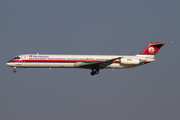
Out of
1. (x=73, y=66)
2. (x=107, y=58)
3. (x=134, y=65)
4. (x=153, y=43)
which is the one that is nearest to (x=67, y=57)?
(x=73, y=66)

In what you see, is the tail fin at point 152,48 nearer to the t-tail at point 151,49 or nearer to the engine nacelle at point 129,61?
the t-tail at point 151,49

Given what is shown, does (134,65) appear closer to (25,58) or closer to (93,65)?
(93,65)

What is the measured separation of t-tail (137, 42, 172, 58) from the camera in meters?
55.8

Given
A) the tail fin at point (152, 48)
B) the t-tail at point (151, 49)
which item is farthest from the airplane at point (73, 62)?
the tail fin at point (152, 48)

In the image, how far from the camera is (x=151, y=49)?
56.1m

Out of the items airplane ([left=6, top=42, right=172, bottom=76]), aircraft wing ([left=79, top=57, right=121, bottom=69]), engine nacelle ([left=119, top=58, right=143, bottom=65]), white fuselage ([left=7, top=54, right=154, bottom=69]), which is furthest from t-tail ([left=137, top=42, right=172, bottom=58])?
aircraft wing ([left=79, top=57, right=121, bottom=69])

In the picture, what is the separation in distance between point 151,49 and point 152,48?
266 mm

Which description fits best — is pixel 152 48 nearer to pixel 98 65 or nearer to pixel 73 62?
pixel 98 65

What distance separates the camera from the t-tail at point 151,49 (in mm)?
55844

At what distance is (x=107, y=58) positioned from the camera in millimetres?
53188

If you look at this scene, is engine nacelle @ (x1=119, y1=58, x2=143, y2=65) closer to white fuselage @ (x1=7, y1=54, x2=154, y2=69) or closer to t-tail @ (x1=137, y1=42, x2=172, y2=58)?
white fuselage @ (x1=7, y1=54, x2=154, y2=69)

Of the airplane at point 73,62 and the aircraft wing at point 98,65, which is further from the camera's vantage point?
the airplane at point 73,62

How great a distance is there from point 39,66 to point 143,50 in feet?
59.9

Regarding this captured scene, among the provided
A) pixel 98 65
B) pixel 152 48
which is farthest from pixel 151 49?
pixel 98 65
